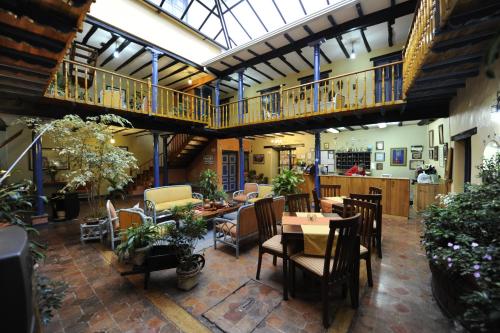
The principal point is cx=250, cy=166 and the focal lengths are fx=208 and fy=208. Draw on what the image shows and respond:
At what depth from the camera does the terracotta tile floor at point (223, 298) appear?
1999mm

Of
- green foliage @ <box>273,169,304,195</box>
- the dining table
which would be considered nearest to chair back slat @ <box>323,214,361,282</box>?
the dining table

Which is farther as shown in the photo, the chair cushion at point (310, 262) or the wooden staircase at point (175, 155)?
the wooden staircase at point (175, 155)

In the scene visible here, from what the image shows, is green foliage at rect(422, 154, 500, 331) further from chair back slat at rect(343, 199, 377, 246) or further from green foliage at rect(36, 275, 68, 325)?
green foliage at rect(36, 275, 68, 325)

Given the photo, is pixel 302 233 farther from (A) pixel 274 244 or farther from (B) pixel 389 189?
(B) pixel 389 189

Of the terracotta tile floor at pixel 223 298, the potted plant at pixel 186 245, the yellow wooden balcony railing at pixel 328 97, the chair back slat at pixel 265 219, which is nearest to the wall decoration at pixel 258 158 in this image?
the yellow wooden balcony railing at pixel 328 97

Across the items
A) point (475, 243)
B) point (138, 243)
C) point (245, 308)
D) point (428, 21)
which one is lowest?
point (245, 308)

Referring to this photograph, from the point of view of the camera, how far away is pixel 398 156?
28.0ft

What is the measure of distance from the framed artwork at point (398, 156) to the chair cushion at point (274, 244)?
26.6ft

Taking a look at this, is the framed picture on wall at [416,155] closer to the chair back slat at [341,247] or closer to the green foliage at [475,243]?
the green foliage at [475,243]

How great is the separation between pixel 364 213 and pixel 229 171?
7.85 metres

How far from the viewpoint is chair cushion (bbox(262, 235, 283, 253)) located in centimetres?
256

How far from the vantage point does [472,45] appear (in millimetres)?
2375

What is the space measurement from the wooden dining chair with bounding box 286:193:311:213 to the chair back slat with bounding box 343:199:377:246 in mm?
697

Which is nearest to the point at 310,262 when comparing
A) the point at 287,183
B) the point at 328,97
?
the point at 287,183
